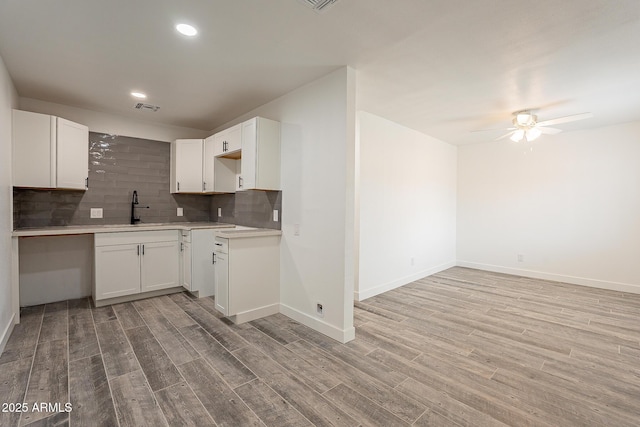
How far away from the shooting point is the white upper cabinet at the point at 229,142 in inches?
148

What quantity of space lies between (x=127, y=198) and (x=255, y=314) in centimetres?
282

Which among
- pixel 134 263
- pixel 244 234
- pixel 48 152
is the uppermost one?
pixel 48 152

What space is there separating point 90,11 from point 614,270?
23.7 ft

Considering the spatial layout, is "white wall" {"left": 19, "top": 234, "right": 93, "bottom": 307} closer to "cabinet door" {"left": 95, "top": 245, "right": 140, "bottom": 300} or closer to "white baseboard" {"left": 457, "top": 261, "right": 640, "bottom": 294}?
"cabinet door" {"left": 95, "top": 245, "right": 140, "bottom": 300}

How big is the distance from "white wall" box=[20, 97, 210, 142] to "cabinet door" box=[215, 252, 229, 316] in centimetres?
265

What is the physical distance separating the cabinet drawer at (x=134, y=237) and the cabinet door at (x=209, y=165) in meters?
0.81

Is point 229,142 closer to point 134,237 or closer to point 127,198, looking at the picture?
point 134,237

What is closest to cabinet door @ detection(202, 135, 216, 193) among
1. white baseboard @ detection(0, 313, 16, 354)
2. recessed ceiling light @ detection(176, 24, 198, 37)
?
recessed ceiling light @ detection(176, 24, 198, 37)

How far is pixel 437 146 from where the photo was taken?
18.9 feet

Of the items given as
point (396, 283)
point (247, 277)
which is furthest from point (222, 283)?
point (396, 283)

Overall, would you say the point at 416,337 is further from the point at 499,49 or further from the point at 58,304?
the point at 58,304

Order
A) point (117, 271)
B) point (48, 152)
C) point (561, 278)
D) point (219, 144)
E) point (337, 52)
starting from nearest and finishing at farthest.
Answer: point (337, 52) < point (48, 152) < point (117, 271) < point (219, 144) < point (561, 278)

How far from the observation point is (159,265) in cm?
403

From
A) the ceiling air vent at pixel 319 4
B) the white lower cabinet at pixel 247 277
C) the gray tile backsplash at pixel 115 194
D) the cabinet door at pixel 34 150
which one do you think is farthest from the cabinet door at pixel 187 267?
the ceiling air vent at pixel 319 4
